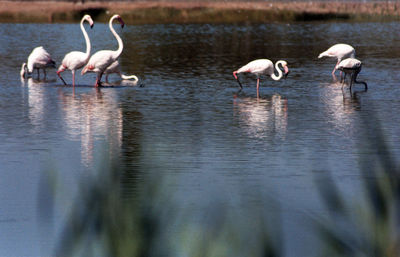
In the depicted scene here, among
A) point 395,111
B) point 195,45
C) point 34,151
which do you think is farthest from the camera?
point 195,45

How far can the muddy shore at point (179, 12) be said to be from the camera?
200ft

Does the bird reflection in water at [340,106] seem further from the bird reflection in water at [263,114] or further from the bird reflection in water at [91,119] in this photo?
the bird reflection in water at [91,119]

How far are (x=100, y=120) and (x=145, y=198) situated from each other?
1028 centimetres

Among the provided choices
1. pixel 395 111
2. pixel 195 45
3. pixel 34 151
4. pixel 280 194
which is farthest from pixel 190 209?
pixel 195 45

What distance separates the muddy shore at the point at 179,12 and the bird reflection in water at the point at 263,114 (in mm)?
43361

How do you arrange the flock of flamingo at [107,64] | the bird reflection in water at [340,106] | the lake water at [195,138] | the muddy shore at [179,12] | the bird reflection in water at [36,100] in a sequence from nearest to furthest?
the lake water at [195,138] < the bird reflection in water at [340,106] < the bird reflection in water at [36,100] < the flock of flamingo at [107,64] < the muddy shore at [179,12]

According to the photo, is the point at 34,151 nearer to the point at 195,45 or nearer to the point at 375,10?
the point at 195,45

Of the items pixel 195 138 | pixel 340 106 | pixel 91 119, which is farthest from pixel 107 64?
pixel 195 138

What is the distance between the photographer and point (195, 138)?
1105cm

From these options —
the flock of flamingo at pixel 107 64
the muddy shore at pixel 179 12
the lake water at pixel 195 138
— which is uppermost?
the muddy shore at pixel 179 12

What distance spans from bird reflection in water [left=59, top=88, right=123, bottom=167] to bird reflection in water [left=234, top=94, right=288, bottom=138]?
194 cm

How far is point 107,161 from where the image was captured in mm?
3008

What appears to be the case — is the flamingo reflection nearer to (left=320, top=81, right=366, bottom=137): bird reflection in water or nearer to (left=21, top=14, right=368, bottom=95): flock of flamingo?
(left=21, top=14, right=368, bottom=95): flock of flamingo

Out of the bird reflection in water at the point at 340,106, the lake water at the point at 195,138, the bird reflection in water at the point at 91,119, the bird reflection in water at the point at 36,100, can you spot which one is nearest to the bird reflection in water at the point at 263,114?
the lake water at the point at 195,138
